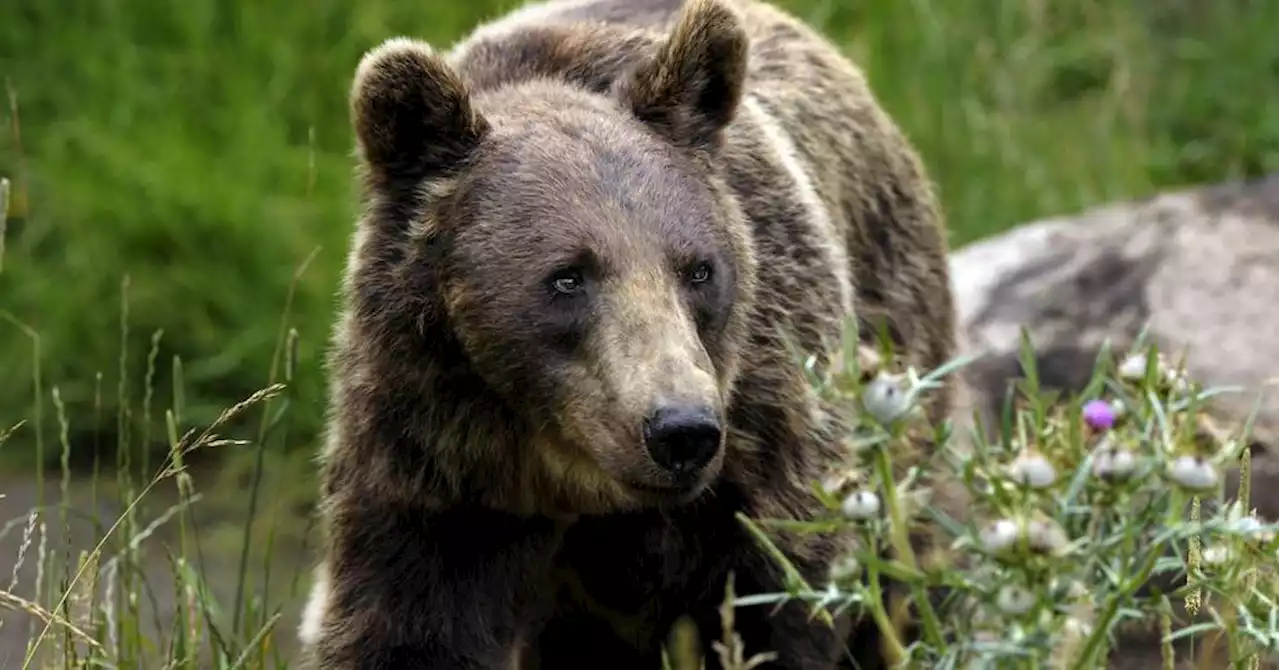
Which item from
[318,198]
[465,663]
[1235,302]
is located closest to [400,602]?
[465,663]

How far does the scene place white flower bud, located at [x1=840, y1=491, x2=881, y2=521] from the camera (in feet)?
7.79

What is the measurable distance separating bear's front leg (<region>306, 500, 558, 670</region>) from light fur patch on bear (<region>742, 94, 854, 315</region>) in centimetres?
85

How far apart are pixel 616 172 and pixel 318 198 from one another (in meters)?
3.99

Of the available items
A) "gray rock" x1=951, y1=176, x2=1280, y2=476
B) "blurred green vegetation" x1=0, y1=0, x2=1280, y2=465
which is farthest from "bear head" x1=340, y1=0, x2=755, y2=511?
"blurred green vegetation" x1=0, y1=0, x2=1280, y2=465

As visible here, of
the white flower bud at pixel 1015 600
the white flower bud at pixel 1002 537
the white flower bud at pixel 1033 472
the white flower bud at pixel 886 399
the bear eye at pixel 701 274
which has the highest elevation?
the white flower bud at pixel 886 399

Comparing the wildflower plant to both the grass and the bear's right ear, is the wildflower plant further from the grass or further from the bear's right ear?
the grass

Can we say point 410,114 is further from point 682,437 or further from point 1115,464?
point 1115,464

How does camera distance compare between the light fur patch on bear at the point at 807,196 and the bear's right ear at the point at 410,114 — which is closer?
the bear's right ear at the point at 410,114

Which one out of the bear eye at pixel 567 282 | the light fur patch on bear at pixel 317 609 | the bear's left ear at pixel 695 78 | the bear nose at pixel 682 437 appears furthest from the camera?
the light fur patch on bear at pixel 317 609

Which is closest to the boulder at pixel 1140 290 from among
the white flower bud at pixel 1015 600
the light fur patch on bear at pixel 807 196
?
the light fur patch on bear at pixel 807 196

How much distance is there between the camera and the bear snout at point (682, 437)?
3107 mm

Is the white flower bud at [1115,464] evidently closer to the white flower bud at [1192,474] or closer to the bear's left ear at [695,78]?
the white flower bud at [1192,474]

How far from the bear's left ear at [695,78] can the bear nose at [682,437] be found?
34.4 inches

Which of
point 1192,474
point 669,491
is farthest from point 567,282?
point 1192,474
